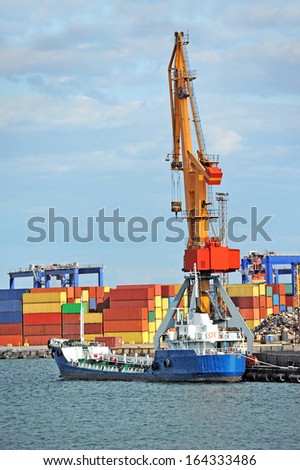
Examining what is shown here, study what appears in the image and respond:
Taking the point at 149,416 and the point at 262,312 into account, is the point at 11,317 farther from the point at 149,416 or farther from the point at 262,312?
the point at 149,416

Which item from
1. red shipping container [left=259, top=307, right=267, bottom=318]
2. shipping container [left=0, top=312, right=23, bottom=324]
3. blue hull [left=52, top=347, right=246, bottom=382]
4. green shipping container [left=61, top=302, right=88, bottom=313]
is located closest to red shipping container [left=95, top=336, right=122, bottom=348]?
green shipping container [left=61, top=302, right=88, bottom=313]

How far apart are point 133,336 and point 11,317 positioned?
16969 mm

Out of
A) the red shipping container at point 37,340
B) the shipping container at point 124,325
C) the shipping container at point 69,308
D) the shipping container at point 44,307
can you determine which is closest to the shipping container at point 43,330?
the red shipping container at point 37,340

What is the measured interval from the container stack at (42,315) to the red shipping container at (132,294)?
6.74m

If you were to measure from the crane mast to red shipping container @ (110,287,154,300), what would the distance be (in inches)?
1923

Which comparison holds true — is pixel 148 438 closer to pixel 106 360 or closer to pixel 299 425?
pixel 299 425

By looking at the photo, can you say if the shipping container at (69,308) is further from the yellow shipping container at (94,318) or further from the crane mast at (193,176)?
the crane mast at (193,176)

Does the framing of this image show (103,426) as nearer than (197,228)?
Yes

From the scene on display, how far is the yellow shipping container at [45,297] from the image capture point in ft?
441

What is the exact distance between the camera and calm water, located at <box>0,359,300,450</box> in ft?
164

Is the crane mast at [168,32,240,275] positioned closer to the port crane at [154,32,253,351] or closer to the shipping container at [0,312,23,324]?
the port crane at [154,32,253,351]

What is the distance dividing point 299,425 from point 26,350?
77.5 m
